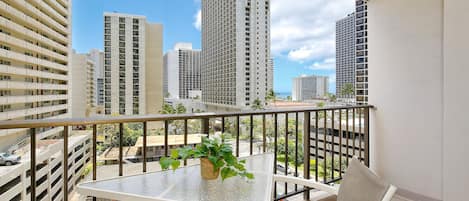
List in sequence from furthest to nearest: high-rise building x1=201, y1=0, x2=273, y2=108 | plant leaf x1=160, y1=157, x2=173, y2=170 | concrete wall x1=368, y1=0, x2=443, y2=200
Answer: high-rise building x1=201, y1=0, x2=273, y2=108 < concrete wall x1=368, y1=0, x2=443, y2=200 < plant leaf x1=160, y1=157, x2=173, y2=170

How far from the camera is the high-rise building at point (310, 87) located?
122 inches

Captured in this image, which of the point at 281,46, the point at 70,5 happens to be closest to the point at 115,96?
the point at 70,5

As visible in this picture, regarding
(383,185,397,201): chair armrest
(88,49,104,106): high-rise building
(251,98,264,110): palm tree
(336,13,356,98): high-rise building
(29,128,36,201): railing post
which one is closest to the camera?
(383,185,397,201): chair armrest

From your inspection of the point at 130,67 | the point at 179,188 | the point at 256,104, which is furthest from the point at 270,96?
the point at 179,188

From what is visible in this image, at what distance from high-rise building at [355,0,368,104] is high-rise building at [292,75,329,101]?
0.40 m

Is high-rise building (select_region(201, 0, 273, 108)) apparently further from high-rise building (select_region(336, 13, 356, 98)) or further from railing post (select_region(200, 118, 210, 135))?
railing post (select_region(200, 118, 210, 135))

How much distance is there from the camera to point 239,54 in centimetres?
322

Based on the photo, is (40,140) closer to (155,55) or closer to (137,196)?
(137,196)

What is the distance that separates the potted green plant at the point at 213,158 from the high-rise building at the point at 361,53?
2425mm

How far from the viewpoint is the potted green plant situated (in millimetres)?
1207

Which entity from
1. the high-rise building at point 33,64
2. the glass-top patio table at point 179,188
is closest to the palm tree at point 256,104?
the glass-top patio table at point 179,188

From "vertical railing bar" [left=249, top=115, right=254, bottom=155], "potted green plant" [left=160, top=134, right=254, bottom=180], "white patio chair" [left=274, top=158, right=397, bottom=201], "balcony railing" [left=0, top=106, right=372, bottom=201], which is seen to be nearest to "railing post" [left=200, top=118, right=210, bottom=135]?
"balcony railing" [left=0, top=106, right=372, bottom=201]

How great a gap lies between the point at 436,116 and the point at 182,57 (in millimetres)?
3044

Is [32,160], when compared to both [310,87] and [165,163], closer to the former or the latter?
[165,163]
